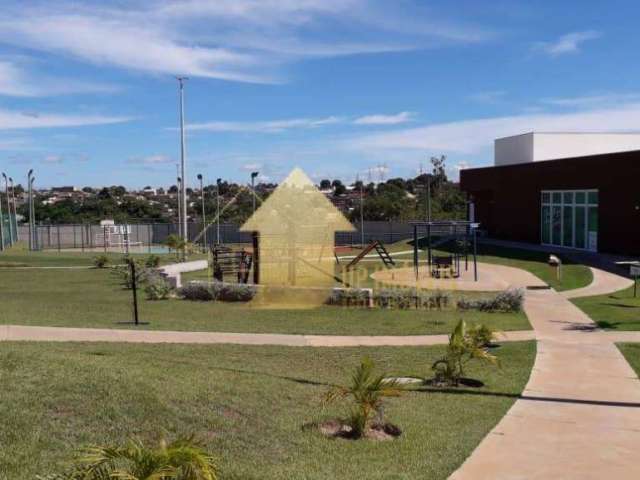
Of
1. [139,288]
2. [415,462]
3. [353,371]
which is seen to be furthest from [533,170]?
[415,462]

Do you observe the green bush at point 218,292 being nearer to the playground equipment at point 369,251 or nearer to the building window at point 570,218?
the playground equipment at point 369,251

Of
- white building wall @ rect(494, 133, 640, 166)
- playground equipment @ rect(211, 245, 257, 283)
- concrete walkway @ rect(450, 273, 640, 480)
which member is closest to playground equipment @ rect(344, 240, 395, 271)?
playground equipment @ rect(211, 245, 257, 283)

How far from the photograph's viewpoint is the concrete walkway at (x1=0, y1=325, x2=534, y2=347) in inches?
505

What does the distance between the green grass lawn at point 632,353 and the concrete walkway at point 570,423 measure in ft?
0.42

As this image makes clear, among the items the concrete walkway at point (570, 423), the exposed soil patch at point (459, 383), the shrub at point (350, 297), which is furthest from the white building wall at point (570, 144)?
the exposed soil patch at point (459, 383)

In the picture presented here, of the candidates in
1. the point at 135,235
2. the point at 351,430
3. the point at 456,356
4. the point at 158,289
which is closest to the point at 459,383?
the point at 456,356

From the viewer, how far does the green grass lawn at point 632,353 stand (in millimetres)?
11469

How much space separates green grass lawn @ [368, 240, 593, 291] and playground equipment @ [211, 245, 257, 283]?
10.4 meters

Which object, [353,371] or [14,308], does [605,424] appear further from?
[14,308]

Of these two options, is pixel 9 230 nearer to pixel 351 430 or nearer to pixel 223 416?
pixel 223 416

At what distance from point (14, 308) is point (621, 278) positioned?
771 inches

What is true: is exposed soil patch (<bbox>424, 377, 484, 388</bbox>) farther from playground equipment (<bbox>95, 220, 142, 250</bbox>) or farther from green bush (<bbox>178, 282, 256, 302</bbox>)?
playground equipment (<bbox>95, 220, 142, 250</bbox>)

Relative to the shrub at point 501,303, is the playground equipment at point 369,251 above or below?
above

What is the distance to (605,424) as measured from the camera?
794 cm
